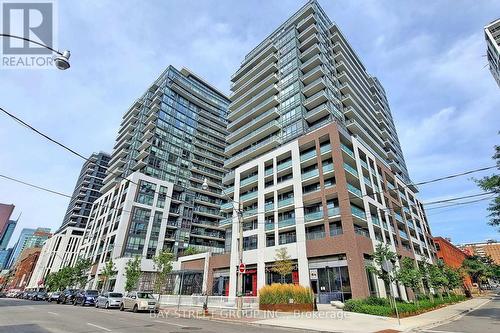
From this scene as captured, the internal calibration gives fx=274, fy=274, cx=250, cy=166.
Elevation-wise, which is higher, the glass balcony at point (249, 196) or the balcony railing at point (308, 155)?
the balcony railing at point (308, 155)

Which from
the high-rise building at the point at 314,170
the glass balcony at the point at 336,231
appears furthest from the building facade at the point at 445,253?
the glass balcony at the point at 336,231

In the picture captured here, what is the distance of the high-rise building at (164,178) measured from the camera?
5969 centimetres

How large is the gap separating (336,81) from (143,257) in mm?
51460

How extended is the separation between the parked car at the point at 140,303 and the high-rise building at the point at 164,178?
3023 cm

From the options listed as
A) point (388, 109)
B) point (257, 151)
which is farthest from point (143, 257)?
point (388, 109)

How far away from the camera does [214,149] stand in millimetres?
84438

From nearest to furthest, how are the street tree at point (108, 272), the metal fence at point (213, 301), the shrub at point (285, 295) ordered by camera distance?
the shrub at point (285, 295), the metal fence at point (213, 301), the street tree at point (108, 272)

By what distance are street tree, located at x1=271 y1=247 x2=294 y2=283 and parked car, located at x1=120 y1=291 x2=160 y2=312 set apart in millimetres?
13491

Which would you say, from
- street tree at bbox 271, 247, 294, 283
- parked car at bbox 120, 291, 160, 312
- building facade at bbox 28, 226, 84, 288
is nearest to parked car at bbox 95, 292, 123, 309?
parked car at bbox 120, 291, 160, 312

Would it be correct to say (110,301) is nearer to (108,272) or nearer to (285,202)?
(285,202)

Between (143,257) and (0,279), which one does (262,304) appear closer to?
(143,257)

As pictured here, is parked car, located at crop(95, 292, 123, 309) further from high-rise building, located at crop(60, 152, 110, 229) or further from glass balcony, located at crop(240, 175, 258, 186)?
high-rise building, located at crop(60, 152, 110, 229)

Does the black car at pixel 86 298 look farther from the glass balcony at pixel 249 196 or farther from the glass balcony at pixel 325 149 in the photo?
the glass balcony at pixel 325 149

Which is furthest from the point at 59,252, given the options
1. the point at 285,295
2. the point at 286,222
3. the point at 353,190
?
the point at 353,190
